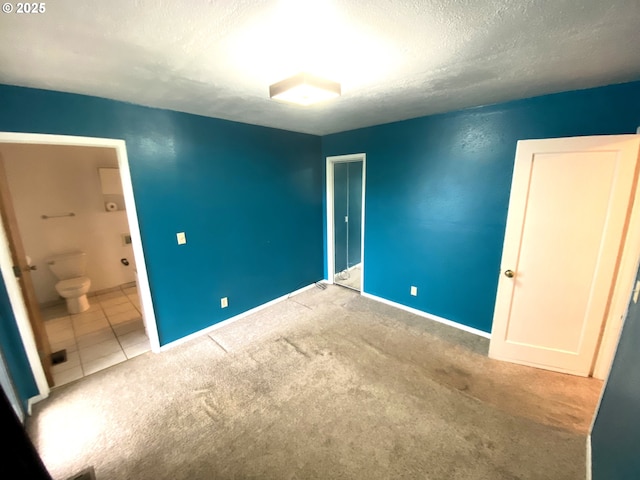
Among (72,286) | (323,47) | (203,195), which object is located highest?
(323,47)

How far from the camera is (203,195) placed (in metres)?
2.71

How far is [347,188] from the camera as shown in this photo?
4.56 metres

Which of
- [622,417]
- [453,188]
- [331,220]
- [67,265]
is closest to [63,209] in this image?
[67,265]

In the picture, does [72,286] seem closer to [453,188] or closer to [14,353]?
[14,353]

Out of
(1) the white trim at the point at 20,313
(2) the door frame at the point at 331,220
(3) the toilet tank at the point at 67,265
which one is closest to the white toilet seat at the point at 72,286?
(3) the toilet tank at the point at 67,265

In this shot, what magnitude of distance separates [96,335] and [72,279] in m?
1.15

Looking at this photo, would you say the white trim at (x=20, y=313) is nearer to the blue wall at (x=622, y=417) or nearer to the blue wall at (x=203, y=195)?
the blue wall at (x=203, y=195)

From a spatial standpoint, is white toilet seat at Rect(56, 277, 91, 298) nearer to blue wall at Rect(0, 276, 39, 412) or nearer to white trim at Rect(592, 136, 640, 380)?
blue wall at Rect(0, 276, 39, 412)

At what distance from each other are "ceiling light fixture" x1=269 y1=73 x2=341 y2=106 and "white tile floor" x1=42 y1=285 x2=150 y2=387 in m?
2.80

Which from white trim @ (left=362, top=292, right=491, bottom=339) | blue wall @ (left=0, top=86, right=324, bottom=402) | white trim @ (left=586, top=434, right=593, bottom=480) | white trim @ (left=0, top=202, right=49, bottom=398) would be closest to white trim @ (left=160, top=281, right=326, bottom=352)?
blue wall @ (left=0, top=86, right=324, bottom=402)

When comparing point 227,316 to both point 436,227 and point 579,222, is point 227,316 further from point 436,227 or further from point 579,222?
point 579,222

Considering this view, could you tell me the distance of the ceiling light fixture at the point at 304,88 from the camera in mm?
1476

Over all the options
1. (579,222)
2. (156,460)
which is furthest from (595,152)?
(156,460)

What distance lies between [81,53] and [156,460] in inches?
93.8
